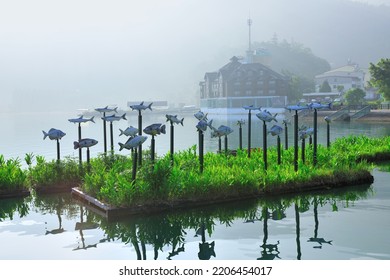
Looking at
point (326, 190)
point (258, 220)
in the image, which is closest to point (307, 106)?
point (326, 190)

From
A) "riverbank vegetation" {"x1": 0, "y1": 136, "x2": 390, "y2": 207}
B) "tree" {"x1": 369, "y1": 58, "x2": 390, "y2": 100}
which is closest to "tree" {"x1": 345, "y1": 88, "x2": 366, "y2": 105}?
"tree" {"x1": 369, "y1": 58, "x2": 390, "y2": 100}

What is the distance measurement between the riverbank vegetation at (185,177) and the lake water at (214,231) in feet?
1.91

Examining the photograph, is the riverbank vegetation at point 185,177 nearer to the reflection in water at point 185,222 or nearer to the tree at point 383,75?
the reflection in water at point 185,222

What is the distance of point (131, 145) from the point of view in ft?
48.1

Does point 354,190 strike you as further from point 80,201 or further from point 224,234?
point 80,201

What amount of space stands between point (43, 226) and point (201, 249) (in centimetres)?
497

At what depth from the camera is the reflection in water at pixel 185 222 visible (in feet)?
37.8

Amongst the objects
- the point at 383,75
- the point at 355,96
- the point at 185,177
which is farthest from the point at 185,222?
the point at 355,96

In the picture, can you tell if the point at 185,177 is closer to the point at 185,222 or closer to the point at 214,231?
the point at 185,222

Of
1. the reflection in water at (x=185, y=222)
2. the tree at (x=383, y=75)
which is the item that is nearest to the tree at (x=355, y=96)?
the tree at (x=383, y=75)

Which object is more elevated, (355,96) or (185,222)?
(355,96)

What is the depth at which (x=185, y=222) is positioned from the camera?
1370cm

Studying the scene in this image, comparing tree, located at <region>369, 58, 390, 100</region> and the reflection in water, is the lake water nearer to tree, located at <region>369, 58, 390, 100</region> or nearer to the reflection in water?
the reflection in water

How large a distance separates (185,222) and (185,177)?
2047 mm
